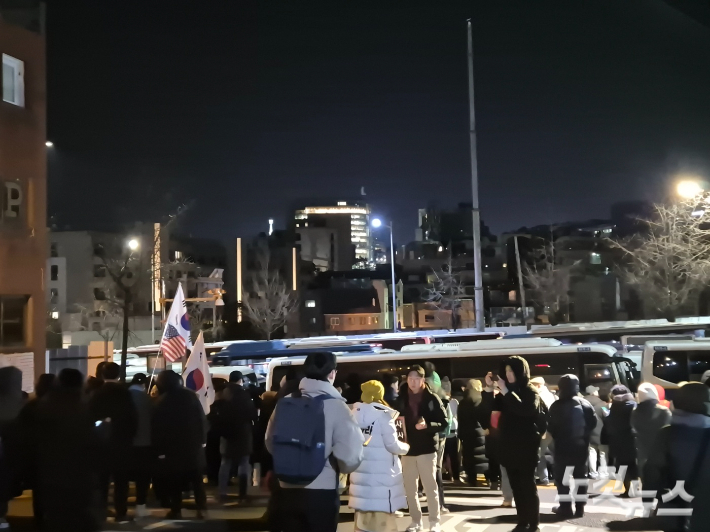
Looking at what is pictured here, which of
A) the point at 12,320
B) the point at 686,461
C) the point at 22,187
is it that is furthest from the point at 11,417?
the point at 22,187

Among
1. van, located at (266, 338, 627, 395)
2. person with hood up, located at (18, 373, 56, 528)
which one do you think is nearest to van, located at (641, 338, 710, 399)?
van, located at (266, 338, 627, 395)

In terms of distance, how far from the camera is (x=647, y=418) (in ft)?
30.2

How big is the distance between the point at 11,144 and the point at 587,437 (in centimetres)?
1758

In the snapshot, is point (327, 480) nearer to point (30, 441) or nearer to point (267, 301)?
point (30, 441)

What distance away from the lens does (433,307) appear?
81.6 m

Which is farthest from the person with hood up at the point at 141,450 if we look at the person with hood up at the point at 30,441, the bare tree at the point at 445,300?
the bare tree at the point at 445,300

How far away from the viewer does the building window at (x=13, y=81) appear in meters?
20.6

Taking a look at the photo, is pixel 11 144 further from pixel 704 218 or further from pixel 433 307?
pixel 433 307

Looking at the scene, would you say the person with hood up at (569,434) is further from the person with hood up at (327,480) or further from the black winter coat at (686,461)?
the person with hood up at (327,480)

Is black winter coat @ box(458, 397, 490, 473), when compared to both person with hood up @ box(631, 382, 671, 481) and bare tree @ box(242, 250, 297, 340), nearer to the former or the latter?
person with hood up @ box(631, 382, 671, 481)

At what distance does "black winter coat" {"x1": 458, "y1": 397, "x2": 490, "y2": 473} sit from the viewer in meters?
12.7

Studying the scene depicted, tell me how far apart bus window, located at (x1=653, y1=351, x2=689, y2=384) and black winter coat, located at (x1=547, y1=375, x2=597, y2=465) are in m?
8.89

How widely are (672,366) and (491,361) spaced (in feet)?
13.7

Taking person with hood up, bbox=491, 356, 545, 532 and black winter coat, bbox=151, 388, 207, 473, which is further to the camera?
black winter coat, bbox=151, 388, 207, 473
